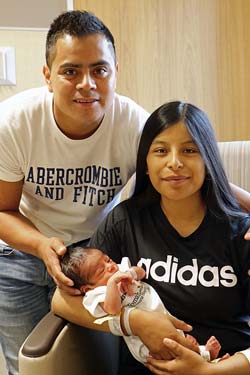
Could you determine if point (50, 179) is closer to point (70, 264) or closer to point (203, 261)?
point (70, 264)

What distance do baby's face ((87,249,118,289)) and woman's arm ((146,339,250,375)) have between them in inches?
7.8

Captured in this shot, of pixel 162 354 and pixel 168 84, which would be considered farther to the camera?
pixel 168 84

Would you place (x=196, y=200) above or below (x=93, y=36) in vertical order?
below

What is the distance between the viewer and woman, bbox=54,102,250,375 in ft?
3.62

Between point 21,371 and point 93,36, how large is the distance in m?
0.82

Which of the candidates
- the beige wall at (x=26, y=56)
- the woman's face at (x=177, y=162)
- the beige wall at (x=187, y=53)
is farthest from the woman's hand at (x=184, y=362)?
the beige wall at (x=187, y=53)

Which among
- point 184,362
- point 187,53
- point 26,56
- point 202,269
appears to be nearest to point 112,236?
point 202,269

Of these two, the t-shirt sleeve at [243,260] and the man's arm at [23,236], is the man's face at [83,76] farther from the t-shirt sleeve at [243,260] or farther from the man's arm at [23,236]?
the t-shirt sleeve at [243,260]

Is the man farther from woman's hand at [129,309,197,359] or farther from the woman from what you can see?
woman's hand at [129,309,197,359]

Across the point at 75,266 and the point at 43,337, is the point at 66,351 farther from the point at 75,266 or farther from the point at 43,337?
the point at 75,266

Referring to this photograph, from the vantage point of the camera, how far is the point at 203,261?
44.3 inches

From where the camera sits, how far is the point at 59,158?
130cm

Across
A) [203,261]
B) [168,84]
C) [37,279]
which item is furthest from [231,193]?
[168,84]

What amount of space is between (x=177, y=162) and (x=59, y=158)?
38cm
